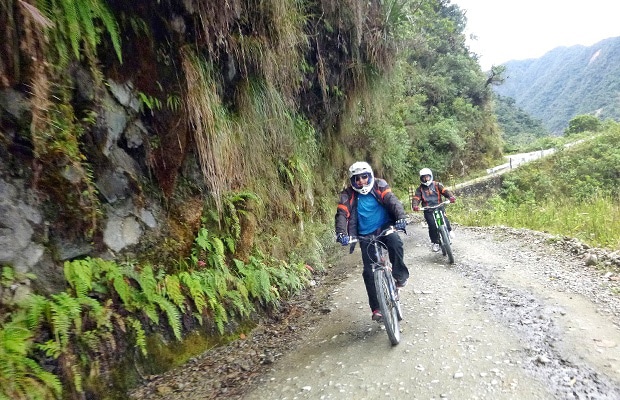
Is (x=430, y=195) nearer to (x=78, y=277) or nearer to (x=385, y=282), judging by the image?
(x=385, y=282)

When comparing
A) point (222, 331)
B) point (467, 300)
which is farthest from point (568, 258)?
point (222, 331)

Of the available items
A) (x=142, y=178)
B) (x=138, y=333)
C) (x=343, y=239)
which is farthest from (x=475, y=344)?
(x=142, y=178)

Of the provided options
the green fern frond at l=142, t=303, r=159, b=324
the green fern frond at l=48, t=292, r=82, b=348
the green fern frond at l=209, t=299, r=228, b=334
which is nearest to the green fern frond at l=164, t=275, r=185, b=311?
the green fern frond at l=142, t=303, r=159, b=324

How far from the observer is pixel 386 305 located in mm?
4262

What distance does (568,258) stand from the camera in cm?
689

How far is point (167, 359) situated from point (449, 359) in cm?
299

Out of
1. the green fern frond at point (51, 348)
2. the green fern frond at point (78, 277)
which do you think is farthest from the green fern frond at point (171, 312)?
the green fern frond at point (51, 348)

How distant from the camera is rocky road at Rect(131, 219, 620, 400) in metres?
3.35

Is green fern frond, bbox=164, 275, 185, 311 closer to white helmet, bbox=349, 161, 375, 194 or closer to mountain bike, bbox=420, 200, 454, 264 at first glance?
white helmet, bbox=349, 161, 375, 194

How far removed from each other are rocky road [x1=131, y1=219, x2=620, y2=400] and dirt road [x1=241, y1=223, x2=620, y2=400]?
0.04 ft

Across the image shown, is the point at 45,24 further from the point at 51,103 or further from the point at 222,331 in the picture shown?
the point at 222,331

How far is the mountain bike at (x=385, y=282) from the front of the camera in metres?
4.23

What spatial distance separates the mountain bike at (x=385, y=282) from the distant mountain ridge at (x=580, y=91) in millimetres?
63620

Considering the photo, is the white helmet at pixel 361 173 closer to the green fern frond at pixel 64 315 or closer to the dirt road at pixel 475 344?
the dirt road at pixel 475 344
